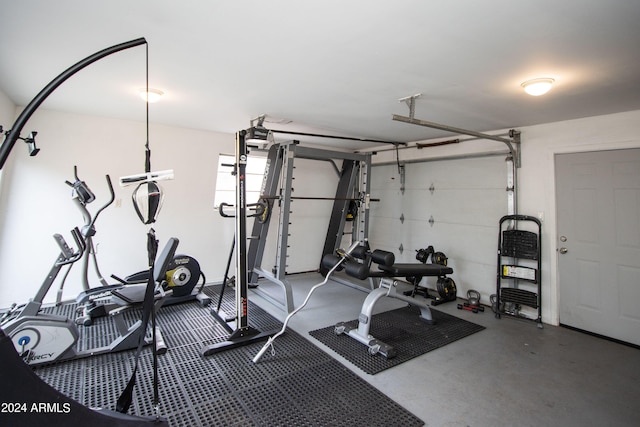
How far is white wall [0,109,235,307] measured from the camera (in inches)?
144

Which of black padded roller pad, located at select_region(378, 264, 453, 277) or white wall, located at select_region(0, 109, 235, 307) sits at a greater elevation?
white wall, located at select_region(0, 109, 235, 307)

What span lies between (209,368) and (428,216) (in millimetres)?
4045

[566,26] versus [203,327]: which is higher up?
[566,26]

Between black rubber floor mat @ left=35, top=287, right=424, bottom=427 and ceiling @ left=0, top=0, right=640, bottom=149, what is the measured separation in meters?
2.47

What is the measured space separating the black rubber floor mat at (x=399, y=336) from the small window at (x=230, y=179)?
2.70 m

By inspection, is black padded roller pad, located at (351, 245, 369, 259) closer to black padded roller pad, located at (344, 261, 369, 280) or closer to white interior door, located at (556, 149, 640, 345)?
black padded roller pad, located at (344, 261, 369, 280)

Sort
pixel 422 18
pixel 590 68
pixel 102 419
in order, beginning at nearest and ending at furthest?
pixel 102 419 → pixel 422 18 → pixel 590 68

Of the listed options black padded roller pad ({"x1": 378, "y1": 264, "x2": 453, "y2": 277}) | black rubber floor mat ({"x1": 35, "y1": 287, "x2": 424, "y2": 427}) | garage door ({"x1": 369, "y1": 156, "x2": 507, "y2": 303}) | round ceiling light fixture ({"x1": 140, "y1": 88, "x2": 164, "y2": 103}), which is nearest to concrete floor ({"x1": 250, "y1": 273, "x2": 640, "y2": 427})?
black rubber floor mat ({"x1": 35, "y1": 287, "x2": 424, "y2": 427})

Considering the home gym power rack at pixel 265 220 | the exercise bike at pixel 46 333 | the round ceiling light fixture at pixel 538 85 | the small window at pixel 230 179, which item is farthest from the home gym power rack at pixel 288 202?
the round ceiling light fixture at pixel 538 85

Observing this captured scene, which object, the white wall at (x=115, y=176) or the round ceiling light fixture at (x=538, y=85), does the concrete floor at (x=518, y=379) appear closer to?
the white wall at (x=115, y=176)

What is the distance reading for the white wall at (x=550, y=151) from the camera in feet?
10.5

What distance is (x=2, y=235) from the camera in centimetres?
357

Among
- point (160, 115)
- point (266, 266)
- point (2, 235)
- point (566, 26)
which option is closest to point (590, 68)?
point (566, 26)

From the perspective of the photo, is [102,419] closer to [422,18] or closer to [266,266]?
[422,18]
